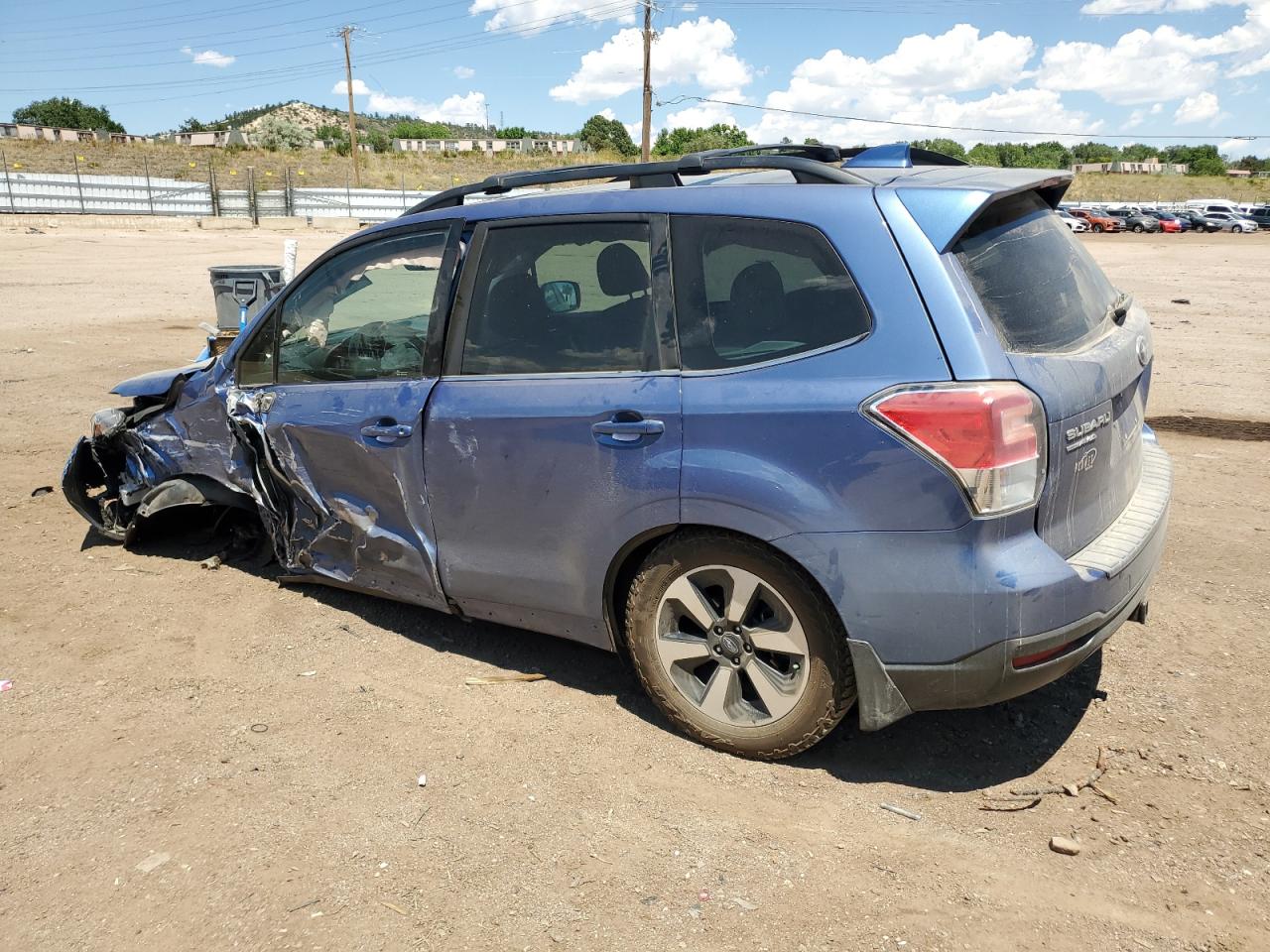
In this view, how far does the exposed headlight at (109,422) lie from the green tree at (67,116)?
119 m

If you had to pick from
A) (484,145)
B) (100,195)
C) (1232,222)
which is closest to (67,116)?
(484,145)

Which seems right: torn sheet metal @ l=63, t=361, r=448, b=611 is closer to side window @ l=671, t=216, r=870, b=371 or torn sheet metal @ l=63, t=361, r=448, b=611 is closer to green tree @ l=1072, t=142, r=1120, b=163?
side window @ l=671, t=216, r=870, b=371

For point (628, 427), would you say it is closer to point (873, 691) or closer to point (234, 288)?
point (873, 691)

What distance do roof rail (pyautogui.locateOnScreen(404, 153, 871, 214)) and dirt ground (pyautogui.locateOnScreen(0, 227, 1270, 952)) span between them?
1888 mm

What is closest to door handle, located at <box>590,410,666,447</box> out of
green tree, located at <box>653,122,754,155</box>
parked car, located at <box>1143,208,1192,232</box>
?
parked car, located at <box>1143,208,1192,232</box>

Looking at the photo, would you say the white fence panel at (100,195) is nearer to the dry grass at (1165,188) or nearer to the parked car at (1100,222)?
the parked car at (1100,222)

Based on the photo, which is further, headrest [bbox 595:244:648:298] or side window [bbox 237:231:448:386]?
side window [bbox 237:231:448:386]

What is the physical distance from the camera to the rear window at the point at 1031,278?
2869 mm

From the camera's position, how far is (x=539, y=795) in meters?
3.15

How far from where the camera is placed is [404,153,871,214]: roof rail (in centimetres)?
318

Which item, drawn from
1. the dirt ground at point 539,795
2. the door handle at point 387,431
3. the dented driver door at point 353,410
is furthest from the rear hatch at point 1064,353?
the door handle at point 387,431

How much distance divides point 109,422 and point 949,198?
14.1ft

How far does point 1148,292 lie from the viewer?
63.4ft

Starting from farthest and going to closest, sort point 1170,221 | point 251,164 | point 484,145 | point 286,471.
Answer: point 484,145 < point 251,164 < point 1170,221 < point 286,471
